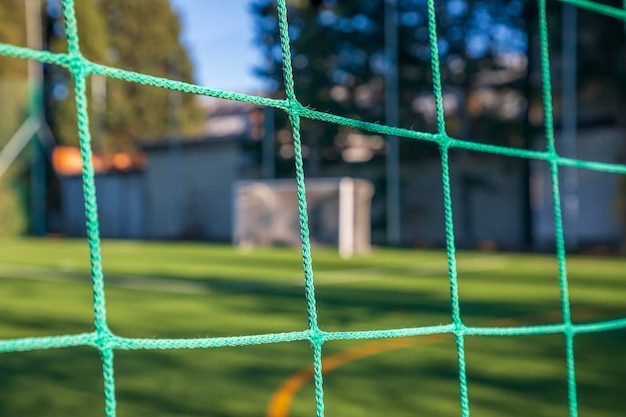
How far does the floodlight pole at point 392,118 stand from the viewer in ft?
42.5

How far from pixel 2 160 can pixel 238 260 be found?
957 centimetres

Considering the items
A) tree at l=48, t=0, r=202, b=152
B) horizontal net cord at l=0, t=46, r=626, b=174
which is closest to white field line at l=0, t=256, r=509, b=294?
horizontal net cord at l=0, t=46, r=626, b=174

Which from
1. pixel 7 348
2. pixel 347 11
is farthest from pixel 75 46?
pixel 347 11

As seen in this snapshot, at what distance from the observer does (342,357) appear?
3.14 metres

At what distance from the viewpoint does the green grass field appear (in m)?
2.43

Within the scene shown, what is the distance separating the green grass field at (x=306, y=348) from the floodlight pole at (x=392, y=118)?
17.9 feet

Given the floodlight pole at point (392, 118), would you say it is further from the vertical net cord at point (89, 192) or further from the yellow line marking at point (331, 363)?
the vertical net cord at point (89, 192)

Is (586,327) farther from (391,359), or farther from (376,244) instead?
(376,244)

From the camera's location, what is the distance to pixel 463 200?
13.1 m

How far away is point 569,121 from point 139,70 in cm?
1721

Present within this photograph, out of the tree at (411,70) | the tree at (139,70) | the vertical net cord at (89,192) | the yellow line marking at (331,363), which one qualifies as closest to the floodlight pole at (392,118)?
the tree at (411,70)

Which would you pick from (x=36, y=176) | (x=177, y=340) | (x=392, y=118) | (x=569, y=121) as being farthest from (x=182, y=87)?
(x=36, y=176)

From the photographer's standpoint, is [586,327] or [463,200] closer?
[586,327]

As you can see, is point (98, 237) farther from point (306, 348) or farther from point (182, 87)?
point (306, 348)
